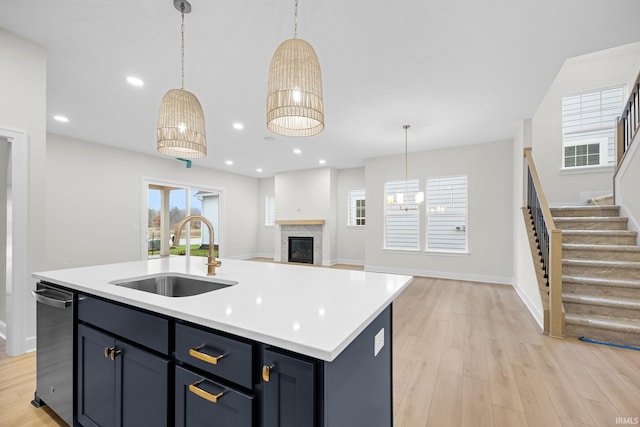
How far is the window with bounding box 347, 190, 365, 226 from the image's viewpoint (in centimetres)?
777

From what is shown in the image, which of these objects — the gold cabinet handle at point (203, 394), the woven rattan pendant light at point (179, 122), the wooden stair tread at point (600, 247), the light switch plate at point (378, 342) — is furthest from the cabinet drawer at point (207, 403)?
the wooden stair tread at point (600, 247)

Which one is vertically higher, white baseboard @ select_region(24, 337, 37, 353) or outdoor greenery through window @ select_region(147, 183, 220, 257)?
outdoor greenery through window @ select_region(147, 183, 220, 257)

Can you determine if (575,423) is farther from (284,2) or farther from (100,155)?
(100,155)

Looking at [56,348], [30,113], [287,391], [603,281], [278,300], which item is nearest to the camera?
[287,391]

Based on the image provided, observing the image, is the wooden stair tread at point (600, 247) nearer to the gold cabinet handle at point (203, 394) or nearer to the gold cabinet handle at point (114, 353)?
the gold cabinet handle at point (203, 394)

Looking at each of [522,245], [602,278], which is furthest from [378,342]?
[522,245]

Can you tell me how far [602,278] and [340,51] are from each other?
389 centimetres

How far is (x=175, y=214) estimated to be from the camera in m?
6.94

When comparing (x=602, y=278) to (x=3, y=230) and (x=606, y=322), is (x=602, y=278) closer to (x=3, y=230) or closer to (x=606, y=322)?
(x=606, y=322)

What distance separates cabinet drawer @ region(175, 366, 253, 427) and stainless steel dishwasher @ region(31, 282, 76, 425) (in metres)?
0.96

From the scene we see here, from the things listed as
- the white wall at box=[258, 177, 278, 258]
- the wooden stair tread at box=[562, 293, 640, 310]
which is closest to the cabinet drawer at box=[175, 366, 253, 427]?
the wooden stair tread at box=[562, 293, 640, 310]

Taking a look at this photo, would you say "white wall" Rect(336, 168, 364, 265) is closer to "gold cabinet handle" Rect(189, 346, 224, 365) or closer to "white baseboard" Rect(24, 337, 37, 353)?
"white baseboard" Rect(24, 337, 37, 353)

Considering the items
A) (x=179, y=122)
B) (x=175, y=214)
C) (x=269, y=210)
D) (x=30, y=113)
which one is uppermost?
(x=30, y=113)

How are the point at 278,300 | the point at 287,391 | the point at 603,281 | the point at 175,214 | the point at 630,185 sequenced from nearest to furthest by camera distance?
the point at 287,391 → the point at 278,300 → the point at 603,281 → the point at 630,185 → the point at 175,214
